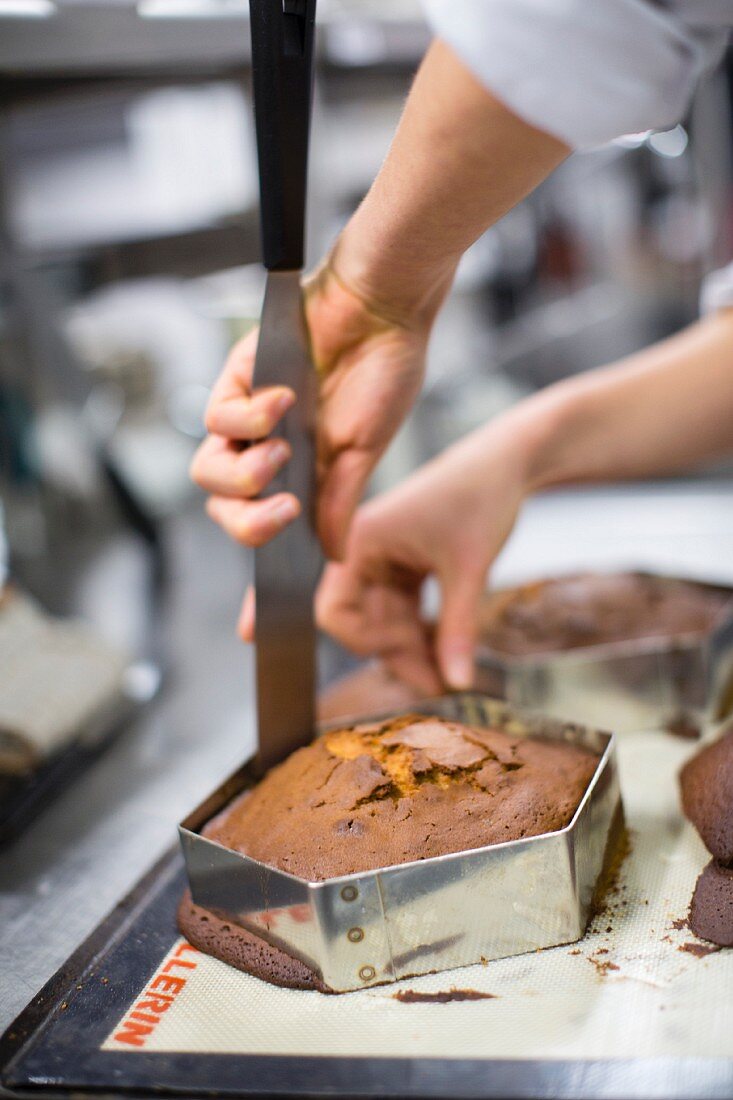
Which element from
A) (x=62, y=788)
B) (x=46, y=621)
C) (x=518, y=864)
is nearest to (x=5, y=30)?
(x=46, y=621)

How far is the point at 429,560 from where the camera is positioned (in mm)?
1296

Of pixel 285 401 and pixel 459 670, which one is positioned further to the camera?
pixel 459 670

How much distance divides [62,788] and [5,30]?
0.93 m

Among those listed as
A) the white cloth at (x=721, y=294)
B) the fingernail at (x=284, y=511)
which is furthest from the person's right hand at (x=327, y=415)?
the white cloth at (x=721, y=294)

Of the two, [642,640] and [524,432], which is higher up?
[524,432]

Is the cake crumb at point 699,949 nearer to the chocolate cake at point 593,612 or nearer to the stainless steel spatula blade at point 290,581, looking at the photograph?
the stainless steel spatula blade at point 290,581

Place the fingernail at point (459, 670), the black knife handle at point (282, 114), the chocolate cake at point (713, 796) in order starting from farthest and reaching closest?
1. the fingernail at point (459, 670)
2. the chocolate cake at point (713, 796)
3. the black knife handle at point (282, 114)

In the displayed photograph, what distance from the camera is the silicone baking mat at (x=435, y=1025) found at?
0.69 meters

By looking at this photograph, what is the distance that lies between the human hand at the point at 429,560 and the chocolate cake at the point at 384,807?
0.84ft

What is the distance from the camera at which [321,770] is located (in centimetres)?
94

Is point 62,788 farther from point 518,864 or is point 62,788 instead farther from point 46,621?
point 518,864

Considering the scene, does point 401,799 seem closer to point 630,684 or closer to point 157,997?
point 157,997

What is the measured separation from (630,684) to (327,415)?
1.82 ft

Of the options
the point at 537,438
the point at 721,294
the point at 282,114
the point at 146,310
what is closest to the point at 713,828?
the point at 537,438
